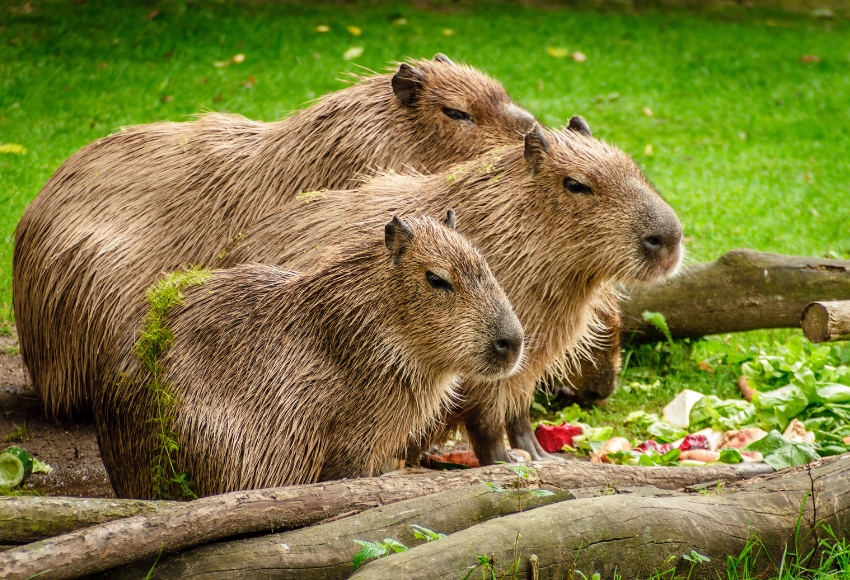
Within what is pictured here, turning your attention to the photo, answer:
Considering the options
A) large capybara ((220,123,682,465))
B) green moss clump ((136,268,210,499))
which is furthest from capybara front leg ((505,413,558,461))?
green moss clump ((136,268,210,499))

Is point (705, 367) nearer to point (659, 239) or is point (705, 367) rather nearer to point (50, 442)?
point (659, 239)

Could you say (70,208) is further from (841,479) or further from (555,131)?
(841,479)

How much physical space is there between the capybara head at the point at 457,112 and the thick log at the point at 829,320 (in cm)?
158

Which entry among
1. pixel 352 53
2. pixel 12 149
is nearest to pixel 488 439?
pixel 12 149

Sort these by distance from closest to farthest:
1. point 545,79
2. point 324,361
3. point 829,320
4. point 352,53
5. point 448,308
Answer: point 448,308 → point 324,361 → point 829,320 → point 352,53 → point 545,79

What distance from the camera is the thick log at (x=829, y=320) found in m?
4.05

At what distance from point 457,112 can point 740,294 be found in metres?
2.08

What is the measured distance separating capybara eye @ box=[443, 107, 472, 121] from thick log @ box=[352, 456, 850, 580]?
7.50 feet

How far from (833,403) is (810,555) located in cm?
192

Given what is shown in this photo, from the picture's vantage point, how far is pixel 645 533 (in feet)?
9.78

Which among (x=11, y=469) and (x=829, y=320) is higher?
(x=829, y=320)

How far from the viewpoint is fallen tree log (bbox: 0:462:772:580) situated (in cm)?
249

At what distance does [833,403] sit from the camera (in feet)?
16.4

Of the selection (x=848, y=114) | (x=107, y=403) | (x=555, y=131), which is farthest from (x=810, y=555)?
(x=848, y=114)
